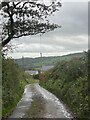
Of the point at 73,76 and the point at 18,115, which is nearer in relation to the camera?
the point at 18,115

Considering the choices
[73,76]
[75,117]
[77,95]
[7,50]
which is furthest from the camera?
[73,76]

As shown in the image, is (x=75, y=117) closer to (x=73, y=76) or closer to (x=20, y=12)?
(x=20, y=12)

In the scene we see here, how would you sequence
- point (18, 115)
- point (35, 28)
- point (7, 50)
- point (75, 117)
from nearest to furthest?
point (75, 117) → point (18, 115) → point (7, 50) → point (35, 28)

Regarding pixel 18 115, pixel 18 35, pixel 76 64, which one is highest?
pixel 18 35

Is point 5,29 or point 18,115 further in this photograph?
point 5,29

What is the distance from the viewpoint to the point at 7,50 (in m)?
24.5

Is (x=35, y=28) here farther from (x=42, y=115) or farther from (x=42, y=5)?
(x=42, y=115)

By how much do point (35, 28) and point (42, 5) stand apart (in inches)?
77.0

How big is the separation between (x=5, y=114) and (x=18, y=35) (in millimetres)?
7332

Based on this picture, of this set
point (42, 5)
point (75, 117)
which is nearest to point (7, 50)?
point (42, 5)

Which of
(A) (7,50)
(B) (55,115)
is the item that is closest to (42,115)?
(B) (55,115)

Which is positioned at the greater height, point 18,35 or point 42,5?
point 42,5

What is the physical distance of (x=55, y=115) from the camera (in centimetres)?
2053

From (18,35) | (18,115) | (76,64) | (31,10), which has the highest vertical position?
(31,10)
